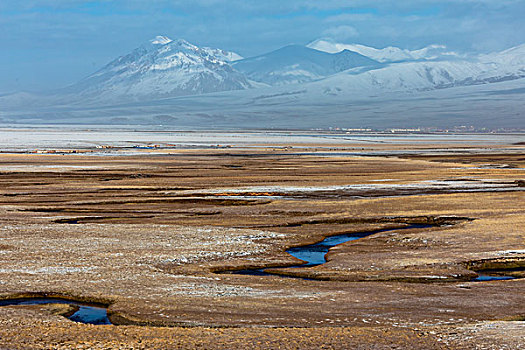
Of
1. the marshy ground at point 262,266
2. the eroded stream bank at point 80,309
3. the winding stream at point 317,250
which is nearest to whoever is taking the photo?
the marshy ground at point 262,266

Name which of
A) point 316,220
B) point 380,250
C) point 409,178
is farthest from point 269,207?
point 409,178

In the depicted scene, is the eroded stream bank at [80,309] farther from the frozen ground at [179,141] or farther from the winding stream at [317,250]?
the frozen ground at [179,141]

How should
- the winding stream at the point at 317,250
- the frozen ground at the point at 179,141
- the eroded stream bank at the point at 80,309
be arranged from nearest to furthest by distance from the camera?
the eroded stream bank at the point at 80,309 < the winding stream at the point at 317,250 < the frozen ground at the point at 179,141

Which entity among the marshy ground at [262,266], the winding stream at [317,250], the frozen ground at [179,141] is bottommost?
the winding stream at [317,250]

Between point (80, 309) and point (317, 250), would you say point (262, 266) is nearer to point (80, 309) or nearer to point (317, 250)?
point (317, 250)

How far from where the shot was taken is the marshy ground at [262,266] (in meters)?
12.6

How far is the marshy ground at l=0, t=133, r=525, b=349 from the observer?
1259cm

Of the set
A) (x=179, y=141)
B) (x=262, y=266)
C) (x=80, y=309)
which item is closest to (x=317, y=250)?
(x=262, y=266)

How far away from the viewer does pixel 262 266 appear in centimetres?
1891

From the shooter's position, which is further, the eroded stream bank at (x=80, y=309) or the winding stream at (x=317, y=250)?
the winding stream at (x=317, y=250)

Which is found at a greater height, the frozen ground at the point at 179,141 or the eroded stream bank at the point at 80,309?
the frozen ground at the point at 179,141

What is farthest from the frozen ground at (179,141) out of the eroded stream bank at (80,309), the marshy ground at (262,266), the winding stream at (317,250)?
the eroded stream bank at (80,309)

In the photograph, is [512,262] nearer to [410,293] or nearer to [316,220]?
[410,293]

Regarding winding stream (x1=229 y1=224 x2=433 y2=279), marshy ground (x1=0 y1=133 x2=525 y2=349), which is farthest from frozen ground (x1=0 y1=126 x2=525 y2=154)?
winding stream (x1=229 y1=224 x2=433 y2=279)
